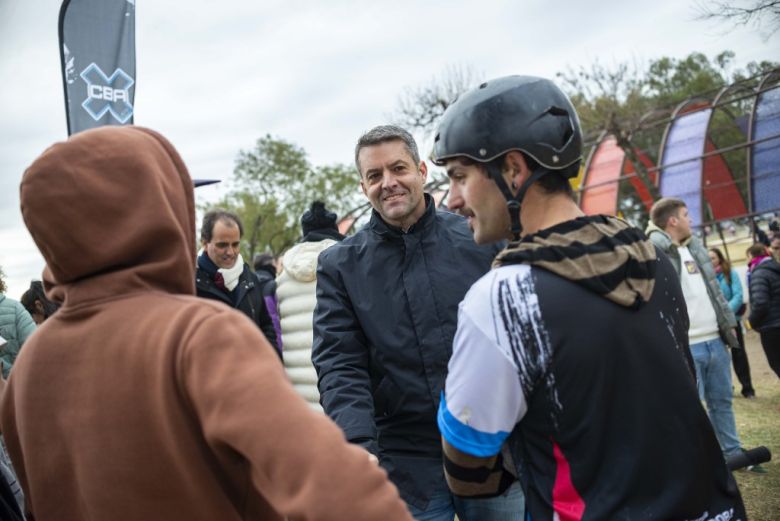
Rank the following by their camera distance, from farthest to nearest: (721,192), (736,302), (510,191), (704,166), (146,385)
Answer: (721,192), (704,166), (736,302), (510,191), (146,385)

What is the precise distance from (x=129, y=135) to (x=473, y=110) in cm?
96

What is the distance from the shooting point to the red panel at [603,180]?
20.0 m

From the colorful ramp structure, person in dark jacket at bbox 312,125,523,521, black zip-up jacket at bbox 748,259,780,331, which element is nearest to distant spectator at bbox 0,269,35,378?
person in dark jacket at bbox 312,125,523,521

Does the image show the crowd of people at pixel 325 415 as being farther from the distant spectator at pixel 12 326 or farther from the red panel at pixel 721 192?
the red panel at pixel 721 192

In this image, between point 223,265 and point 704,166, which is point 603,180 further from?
point 223,265

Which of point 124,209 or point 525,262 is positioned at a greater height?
point 124,209

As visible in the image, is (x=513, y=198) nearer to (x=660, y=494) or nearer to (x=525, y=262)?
(x=525, y=262)

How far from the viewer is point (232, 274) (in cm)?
555

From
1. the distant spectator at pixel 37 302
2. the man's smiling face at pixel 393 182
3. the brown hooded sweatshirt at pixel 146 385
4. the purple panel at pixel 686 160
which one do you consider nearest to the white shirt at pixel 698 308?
the man's smiling face at pixel 393 182

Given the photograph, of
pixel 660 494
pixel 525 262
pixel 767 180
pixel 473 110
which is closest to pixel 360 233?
pixel 473 110

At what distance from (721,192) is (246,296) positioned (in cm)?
1712

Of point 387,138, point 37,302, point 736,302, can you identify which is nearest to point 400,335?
point 387,138

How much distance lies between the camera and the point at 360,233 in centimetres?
330

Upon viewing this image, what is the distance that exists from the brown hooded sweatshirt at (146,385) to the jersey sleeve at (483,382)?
438 mm
